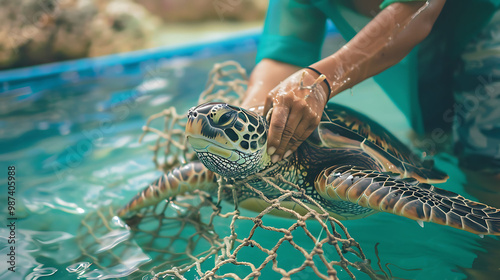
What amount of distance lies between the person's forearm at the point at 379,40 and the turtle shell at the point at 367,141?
16cm

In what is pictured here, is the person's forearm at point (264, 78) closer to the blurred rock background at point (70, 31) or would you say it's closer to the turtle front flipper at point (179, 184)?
the turtle front flipper at point (179, 184)

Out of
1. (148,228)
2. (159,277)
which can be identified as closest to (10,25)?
(148,228)

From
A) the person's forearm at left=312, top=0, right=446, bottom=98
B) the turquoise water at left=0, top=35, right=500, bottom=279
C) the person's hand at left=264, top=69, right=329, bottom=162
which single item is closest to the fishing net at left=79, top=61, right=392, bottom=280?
the turquoise water at left=0, top=35, right=500, bottom=279

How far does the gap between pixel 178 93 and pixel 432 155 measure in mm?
1874

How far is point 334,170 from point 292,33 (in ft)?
1.91

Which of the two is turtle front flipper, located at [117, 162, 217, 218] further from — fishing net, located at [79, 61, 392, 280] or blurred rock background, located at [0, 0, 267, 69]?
blurred rock background, located at [0, 0, 267, 69]

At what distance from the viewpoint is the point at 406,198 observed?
75 cm

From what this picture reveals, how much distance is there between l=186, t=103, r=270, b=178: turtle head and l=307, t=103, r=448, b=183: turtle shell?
0.22 meters

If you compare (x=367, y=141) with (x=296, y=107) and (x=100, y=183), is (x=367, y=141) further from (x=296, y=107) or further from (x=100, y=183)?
(x=100, y=183)

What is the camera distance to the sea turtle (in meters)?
0.74

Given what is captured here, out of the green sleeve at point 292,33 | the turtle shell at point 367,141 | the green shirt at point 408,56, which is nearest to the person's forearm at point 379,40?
the turtle shell at point 367,141

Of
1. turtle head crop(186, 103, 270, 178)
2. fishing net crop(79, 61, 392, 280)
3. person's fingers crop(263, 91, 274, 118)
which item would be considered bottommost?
fishing net crop(79, 61, 392, 280)

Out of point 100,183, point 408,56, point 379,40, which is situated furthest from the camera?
point 100,183

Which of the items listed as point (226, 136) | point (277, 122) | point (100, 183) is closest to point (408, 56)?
point (277, 122)
